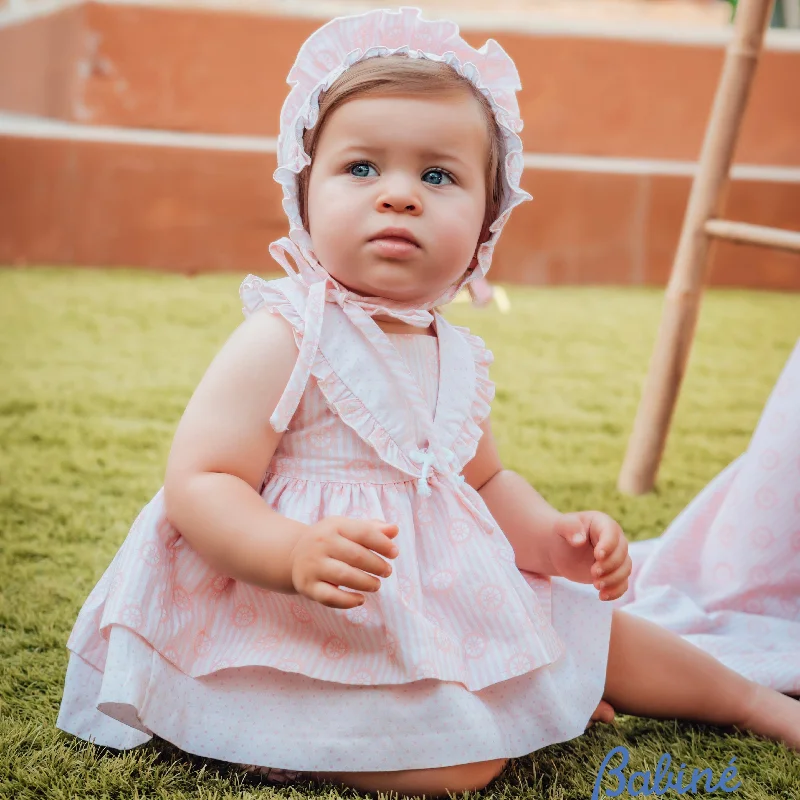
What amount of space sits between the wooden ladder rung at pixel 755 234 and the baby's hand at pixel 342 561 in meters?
0.81

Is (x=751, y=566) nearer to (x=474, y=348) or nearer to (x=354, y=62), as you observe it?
(x=474, y=348)

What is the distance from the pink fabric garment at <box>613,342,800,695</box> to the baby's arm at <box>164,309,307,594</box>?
21.7 inches

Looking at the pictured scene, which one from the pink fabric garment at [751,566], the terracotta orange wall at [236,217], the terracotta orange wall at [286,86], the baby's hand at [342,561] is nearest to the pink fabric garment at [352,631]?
the baby's hand at [342,561]

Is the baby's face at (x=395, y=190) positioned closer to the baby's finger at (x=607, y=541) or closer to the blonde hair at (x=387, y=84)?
the blonde hair at (x=387, y=84)

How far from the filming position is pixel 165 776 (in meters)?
0.78

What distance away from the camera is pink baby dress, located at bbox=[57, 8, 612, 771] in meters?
0.79

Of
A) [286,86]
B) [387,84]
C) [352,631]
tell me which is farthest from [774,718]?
[286,86]

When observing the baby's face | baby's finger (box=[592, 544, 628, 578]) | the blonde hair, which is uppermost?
the blonde hair

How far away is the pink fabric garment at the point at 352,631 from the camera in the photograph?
788 mm

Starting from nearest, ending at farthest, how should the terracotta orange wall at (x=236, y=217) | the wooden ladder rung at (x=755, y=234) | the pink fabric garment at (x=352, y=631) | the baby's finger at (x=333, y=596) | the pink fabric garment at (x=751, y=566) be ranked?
1. the baby's finger at (x=333, y=596)
2. the pink fabric garment at (x=352, y=631)
3. the pink fabric garment at (x=751, y=566)
4. the wooden ladder rung at (x=755, y=234)
5. the terracotta orange wall at (x=236, y=217)

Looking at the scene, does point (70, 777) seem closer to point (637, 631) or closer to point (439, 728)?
point (439, 728)

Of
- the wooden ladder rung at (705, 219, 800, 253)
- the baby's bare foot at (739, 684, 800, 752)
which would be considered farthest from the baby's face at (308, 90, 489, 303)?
the wooden ladder rung at (705, 219, 800, 253)

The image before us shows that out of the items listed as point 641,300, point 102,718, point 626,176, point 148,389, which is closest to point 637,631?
point 102,718

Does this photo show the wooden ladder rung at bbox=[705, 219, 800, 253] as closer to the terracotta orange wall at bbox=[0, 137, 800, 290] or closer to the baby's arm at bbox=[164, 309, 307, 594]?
the baby's arm at bbox=[164, 309, 307, 594]
